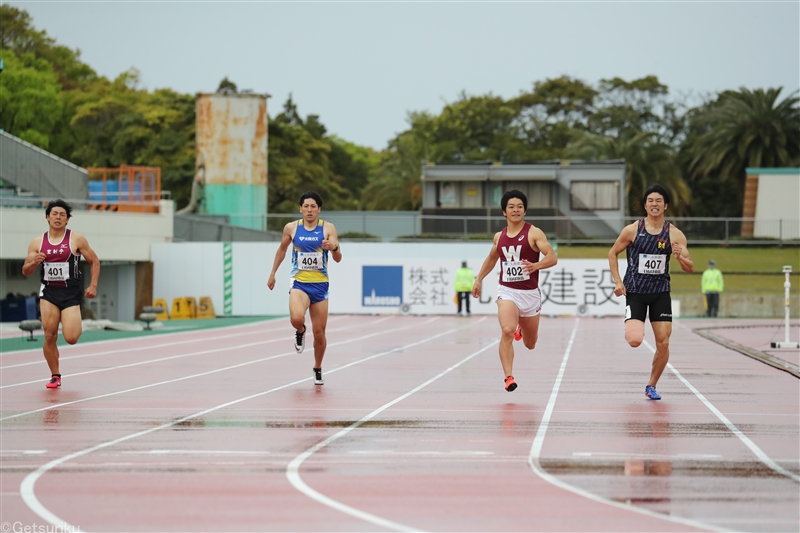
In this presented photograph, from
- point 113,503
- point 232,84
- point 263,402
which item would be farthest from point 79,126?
point 113,503

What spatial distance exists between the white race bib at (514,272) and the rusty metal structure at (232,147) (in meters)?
39.1

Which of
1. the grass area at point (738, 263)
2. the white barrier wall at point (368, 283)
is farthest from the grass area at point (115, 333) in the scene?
the grass area at point (738, 263)

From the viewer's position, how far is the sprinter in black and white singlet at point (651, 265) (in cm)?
1150

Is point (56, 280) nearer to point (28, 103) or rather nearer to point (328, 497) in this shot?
point (328, 497)

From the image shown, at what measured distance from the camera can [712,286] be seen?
121ft

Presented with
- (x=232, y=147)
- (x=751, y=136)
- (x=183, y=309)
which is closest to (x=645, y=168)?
(x=751, y=136)

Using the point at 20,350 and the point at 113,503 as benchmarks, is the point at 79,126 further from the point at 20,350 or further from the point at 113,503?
the point at 113,503

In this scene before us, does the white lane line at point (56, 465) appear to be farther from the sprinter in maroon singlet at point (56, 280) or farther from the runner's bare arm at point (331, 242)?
the sprinter in maroon singlet at point (56, 280)

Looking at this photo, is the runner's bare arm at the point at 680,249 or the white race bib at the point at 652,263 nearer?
the runner's bare arm at the point at 680,249

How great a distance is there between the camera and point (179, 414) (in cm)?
1037

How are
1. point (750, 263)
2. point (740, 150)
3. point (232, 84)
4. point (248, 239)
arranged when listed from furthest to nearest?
point (232, 84)
point (740, 150)
point (750, 263)
point (248, 239)

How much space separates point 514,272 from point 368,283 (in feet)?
86.1

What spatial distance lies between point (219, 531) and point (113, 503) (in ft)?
3.22

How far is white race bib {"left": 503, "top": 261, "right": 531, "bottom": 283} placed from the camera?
11.9 meters
